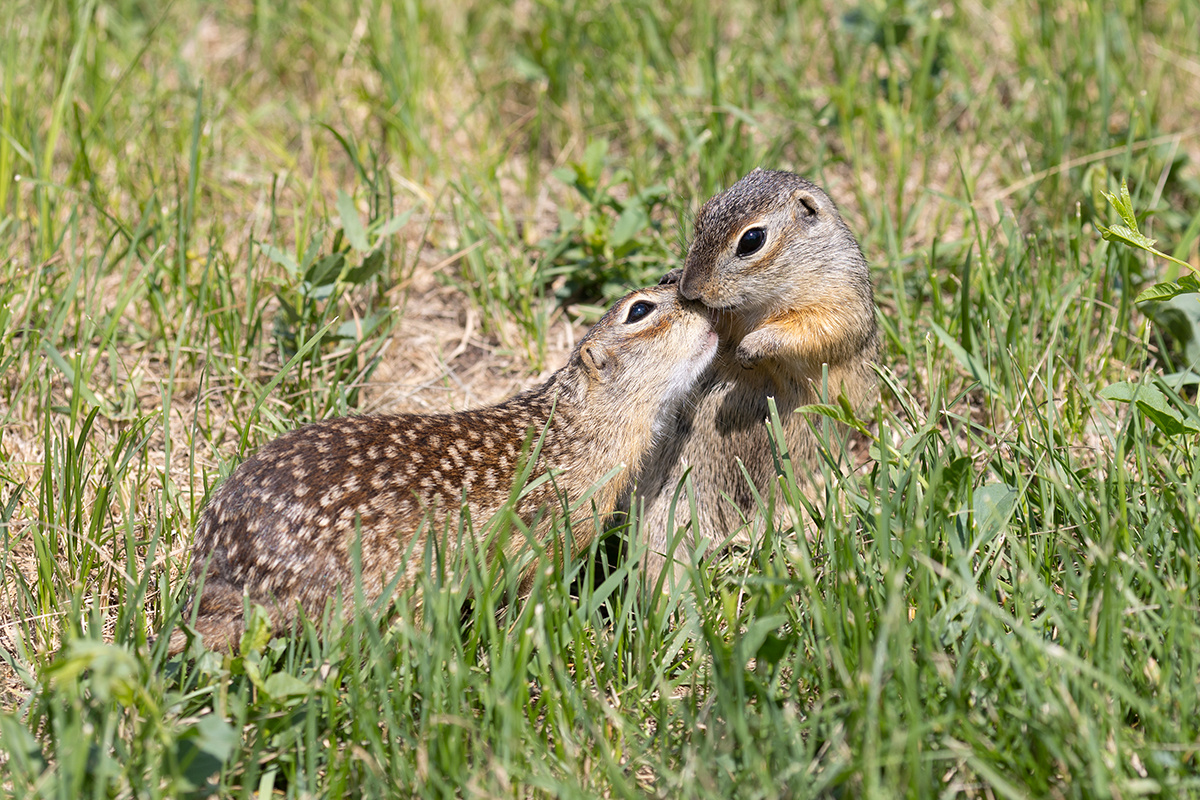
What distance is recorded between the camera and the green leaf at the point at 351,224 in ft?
16.0

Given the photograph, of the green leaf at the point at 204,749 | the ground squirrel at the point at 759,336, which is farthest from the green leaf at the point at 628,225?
the green leaf at the point at 204,749

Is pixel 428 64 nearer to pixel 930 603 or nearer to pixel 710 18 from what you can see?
pixel 710 18

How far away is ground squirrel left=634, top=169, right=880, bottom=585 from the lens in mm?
4145

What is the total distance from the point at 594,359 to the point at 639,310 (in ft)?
0.90

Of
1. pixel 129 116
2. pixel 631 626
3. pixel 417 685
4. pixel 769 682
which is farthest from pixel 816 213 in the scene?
pixel 129 116

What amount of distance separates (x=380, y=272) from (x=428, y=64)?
2.10 metres

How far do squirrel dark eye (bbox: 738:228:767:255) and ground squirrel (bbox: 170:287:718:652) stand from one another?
31 centimetres

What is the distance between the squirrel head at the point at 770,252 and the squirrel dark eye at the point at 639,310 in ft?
0.68

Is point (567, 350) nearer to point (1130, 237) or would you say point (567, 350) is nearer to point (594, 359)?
point (594, 359)

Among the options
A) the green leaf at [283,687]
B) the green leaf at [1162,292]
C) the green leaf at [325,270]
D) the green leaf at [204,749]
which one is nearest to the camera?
the green leaf at [204,749]

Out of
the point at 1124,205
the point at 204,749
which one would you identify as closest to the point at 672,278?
the point at 1124,205

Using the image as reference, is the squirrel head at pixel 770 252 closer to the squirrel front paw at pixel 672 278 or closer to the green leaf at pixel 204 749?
the squirrel front paw at pixel 672 278

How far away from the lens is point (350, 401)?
4.76 metres

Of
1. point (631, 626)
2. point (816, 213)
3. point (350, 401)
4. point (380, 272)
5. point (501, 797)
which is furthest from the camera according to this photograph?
point (380, 272)
